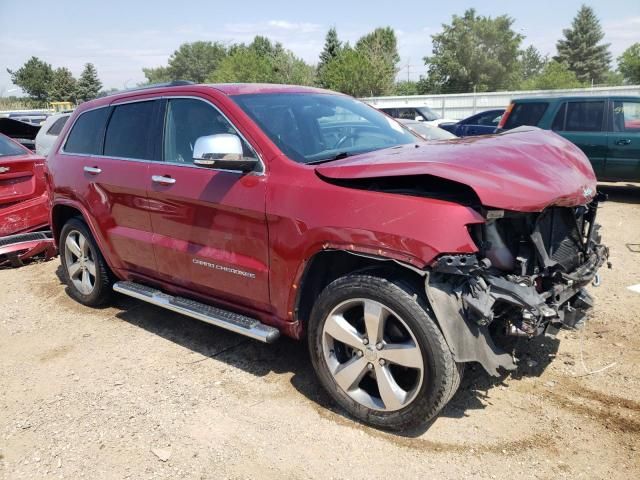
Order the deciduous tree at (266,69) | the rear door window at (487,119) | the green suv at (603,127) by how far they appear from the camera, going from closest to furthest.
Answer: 1. the green suv at (603,127)
2. the rear door window at (487,119)
3. the deciduous tree at (266,69)

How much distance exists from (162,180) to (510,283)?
2.44 metres

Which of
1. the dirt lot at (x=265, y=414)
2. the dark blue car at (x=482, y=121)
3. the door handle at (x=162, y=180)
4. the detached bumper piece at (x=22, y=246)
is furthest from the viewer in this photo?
the dark blue car at (x=482, y=121)

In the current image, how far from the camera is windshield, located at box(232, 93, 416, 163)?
3.42 metres

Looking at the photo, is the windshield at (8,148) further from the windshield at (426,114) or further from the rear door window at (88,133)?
the windshield at (426,114)

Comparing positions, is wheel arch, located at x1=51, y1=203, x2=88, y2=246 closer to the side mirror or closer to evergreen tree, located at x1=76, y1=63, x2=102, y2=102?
the side mirror

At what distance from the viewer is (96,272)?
4859 millimetres

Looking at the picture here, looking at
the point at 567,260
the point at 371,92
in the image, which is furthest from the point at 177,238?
the point at 371,92

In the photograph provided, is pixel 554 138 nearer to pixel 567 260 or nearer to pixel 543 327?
pixel 567 260

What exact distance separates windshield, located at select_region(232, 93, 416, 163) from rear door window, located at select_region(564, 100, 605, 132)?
6.57 m

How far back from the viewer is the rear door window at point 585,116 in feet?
30.7

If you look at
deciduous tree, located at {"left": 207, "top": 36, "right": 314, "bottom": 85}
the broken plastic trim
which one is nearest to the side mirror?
the broken plastic trim

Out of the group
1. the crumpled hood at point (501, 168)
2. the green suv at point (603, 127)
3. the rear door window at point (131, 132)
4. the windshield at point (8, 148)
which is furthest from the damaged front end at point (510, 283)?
the green suv at point (603, 127)

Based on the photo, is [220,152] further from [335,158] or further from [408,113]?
[408,113]

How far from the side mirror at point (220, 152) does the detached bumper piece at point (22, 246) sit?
408 centimetres
